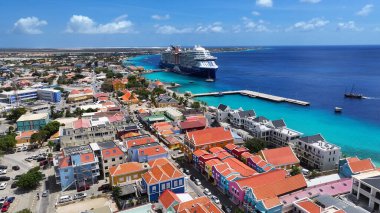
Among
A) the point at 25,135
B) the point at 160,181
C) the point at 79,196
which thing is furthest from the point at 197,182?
the point at 25,135

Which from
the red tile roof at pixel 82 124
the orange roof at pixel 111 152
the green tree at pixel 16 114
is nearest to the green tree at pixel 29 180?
the orange roof at pixel 111 152

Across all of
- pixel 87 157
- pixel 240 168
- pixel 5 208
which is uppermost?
pixel 87 157

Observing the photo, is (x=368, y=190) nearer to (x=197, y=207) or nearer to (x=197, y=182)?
(x=197, y=207)

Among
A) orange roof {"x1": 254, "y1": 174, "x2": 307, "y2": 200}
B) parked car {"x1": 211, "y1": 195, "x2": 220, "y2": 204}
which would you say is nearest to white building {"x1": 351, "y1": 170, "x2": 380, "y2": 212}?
orange roof {"x1": 254, "y1": 174, "x2": 307, "y2": 200}

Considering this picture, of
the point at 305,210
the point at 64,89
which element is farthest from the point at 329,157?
the point at 64,89

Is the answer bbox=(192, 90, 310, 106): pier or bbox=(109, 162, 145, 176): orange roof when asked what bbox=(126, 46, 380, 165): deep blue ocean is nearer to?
bbox=(192, 90, 310, 106): pier

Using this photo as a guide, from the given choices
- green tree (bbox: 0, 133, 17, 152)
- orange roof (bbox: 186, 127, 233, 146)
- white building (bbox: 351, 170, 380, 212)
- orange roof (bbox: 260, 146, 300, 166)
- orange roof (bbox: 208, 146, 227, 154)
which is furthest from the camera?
green tree (bbox: 0, 133, 17, 152)

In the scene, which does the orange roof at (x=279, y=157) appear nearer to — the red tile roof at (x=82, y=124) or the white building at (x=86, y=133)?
the white building at (x=86, y=133)

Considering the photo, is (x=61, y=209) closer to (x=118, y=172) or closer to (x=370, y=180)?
(x=118, y=172)
